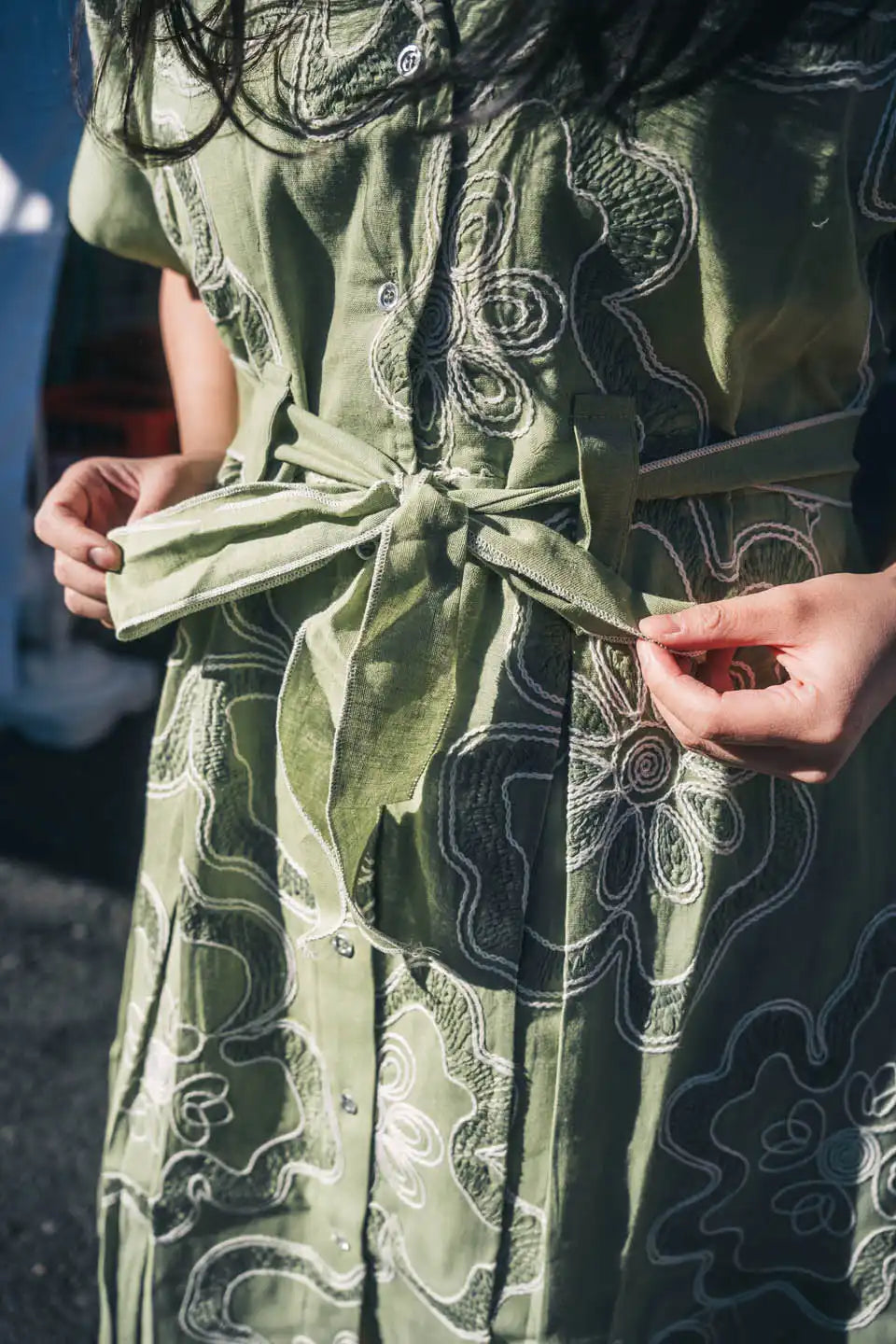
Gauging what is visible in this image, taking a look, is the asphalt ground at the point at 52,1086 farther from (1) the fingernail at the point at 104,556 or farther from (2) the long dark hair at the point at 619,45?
(2) the long dark hair at the point at 619,45

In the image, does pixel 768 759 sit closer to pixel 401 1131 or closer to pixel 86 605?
pixel 401 1131

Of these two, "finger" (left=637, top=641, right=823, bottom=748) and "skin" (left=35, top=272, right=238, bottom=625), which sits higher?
"skin" (left=35, top=272, right=238, bottom=625)

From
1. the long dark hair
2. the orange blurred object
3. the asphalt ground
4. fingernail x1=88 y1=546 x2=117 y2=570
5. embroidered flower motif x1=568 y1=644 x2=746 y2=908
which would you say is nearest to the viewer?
the long dark hair

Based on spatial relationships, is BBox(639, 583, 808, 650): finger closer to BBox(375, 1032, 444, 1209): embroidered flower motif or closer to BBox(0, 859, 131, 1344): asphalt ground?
BBox(375, 1032, 444, 1209): embroidered flower motif

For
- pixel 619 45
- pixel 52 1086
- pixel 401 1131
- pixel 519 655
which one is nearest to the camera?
pixel 619 45

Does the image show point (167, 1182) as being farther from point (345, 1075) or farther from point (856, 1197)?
point (856, 1197)

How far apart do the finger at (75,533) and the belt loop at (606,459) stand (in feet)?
1.07

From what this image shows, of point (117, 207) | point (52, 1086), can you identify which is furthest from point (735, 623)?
point (52, 1086)

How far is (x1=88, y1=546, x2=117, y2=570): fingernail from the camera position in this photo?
774 mm

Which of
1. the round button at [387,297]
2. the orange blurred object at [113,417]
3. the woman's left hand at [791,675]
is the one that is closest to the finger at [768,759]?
the woman's left hand at [791,675]

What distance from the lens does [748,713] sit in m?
0.60

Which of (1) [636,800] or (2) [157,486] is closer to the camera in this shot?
(1) [636,800]

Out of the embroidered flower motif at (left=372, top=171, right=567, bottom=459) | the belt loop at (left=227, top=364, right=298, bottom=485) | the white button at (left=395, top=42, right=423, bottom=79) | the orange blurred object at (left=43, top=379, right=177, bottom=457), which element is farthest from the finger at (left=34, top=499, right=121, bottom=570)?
the orange blurred object at (left=43, top=379, right=177, bottom=457)

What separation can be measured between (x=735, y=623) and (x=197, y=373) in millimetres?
449
